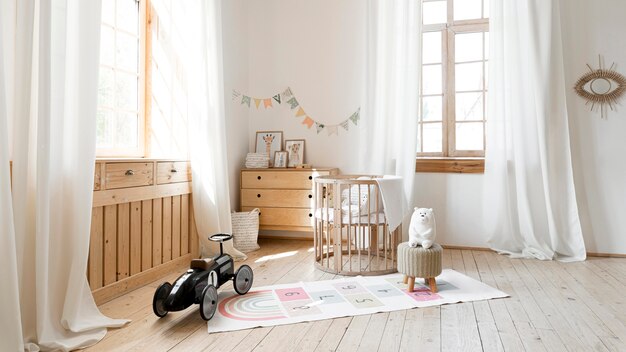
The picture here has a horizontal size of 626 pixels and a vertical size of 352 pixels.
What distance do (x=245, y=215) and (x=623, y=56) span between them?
10.9 ft

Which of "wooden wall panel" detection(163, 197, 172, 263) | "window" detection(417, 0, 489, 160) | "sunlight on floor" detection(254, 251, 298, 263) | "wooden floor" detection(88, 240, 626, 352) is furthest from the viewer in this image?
"window" detection(417, 0, 489, 160)

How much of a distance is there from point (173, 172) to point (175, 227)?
0.39 m

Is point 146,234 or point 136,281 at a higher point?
point 146,234

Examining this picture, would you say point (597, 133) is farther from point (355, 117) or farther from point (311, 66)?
point (311, 66)

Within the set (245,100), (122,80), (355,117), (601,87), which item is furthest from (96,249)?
(601,87)

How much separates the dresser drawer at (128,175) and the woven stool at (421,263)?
5.33 ft

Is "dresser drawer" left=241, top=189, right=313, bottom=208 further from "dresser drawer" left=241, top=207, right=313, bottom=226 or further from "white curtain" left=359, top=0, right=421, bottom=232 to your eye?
"white curtain" left=359, top=0, right=421, bottom=232

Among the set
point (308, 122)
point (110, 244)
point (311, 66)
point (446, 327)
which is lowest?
point (446, 327)

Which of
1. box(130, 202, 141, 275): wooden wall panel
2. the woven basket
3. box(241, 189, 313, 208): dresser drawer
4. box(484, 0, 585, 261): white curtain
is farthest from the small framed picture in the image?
box(484, 0, 585, 261): white curtain

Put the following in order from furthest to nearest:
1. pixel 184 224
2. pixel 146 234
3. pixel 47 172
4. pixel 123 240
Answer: pixel 184 224, pixel 146 234, pixel 123 240, pixel 47 172

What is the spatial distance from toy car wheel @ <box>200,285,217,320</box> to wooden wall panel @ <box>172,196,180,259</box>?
3.32 ft

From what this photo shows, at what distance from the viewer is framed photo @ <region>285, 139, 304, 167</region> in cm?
410

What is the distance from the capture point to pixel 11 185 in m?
1.70

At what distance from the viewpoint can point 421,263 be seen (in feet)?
7.93
